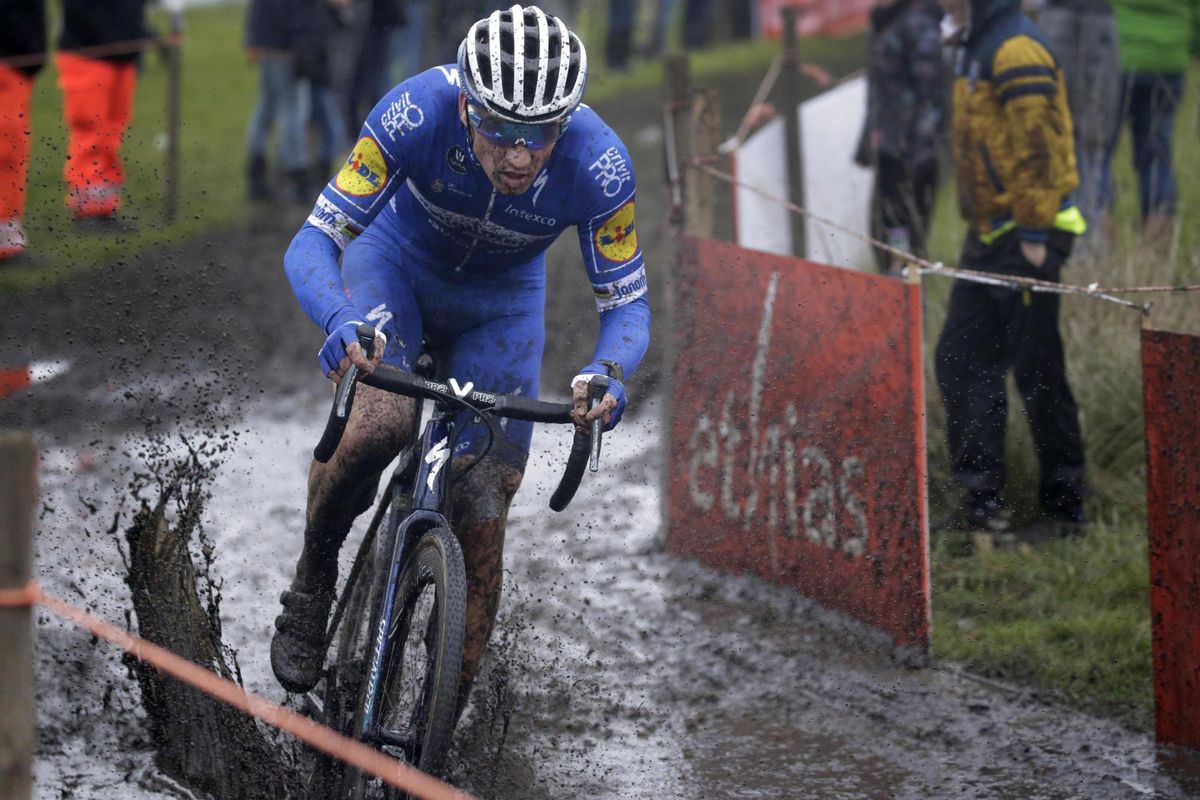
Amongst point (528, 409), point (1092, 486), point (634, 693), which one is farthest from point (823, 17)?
A: point (528, 409)

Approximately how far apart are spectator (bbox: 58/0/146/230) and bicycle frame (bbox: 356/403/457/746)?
7.23 meters

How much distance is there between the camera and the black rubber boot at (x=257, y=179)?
12.4 m

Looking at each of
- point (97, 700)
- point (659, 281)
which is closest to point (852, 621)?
point (97, 700)

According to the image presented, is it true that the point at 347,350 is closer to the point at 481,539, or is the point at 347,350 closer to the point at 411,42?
the point at 481,539

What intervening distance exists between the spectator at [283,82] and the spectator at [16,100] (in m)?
1.89

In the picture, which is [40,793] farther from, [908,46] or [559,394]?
[908,46]

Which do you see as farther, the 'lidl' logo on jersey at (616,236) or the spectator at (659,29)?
the spectator at (659,29)

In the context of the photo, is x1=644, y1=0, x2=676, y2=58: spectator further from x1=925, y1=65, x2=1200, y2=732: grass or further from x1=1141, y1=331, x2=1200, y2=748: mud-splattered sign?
x1=1141, y1=331, x2=1200, y2=748: mud-splattered sign

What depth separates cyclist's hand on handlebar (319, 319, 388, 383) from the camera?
4.02m

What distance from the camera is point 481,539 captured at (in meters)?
4.71

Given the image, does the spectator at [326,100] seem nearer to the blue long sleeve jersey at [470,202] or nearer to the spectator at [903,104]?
the spectator at [903,104]

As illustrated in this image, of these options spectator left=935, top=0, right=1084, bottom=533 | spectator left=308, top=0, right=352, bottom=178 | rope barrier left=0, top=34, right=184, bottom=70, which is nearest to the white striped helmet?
spectator left=935, top=0, right=1084, bottom=533

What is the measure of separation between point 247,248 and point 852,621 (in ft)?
22.3

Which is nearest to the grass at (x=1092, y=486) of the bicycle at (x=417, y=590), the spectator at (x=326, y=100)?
the spectator at (x=326, y=100)
